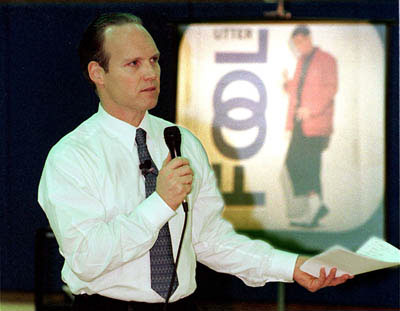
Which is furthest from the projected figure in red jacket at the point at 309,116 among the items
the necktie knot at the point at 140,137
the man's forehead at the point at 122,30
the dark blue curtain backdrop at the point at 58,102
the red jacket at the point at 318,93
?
the man's forehead at the point at 122,30

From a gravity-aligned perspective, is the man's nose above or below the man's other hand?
above

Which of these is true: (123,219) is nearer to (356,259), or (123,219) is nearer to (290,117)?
(356,259)

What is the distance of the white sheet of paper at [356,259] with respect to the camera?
1538 millimetres

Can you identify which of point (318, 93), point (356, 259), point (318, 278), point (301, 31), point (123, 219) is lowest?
point (318, 278)

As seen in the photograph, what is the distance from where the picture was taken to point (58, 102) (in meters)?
4.54

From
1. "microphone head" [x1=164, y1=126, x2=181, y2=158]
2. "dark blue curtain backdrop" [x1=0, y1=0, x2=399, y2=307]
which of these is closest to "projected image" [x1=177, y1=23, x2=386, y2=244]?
"dark blue curtain backdrop" [x1=0, y1=0, x2=399, y2=307]

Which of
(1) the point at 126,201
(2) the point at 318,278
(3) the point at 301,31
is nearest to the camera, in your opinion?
(1) the point at 126,201

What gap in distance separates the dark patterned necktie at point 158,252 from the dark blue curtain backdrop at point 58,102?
8.59 feet

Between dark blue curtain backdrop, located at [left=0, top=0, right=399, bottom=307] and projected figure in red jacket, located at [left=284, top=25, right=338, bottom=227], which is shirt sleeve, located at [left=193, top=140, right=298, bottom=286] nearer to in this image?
projected figure in red jacket, located at [left=284, top=25, right=338, bottom=227]

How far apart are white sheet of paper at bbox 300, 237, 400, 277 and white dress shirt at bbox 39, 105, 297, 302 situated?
0.08 metres

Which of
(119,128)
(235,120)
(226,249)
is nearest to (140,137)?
(119,128)

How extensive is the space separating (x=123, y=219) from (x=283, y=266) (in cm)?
53

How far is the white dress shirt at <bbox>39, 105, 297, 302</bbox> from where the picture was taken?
147 cm

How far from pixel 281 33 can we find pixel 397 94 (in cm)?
103
